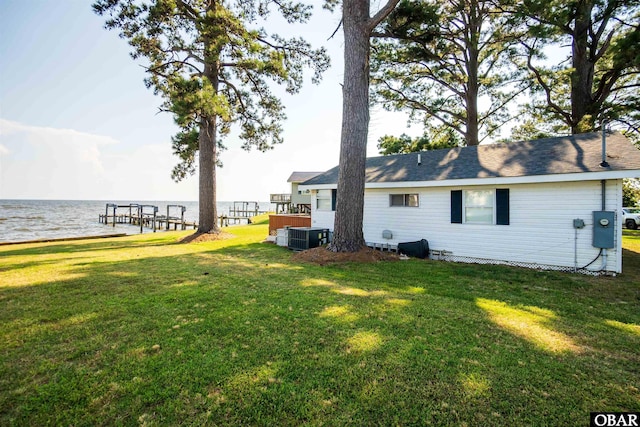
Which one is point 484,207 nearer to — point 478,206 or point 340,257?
point 478,206

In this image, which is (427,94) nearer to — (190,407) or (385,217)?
(385,217)

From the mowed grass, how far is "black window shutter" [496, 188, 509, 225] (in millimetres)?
2985

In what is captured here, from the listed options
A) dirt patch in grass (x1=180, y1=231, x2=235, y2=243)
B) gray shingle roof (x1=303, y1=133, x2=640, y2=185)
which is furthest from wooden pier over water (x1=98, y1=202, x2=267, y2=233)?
gray shingle roof (x1=303, y1=133, x2=640, y2=185)

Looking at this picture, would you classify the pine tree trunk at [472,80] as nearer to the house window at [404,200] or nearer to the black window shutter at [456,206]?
the house window at [404,200]

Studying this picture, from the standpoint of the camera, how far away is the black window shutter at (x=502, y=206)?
332 inches

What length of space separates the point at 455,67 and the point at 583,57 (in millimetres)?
5835

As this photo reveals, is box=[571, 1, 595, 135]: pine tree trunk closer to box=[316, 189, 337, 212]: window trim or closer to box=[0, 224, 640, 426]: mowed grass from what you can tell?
box=[316, 189, 337, 212]: window trim

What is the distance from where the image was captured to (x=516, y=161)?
8.95 meters

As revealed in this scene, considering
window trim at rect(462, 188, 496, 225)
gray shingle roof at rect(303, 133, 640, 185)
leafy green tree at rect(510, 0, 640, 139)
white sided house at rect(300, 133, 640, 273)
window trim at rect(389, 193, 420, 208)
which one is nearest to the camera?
white sided house at rect(300, 133, 640, 273)

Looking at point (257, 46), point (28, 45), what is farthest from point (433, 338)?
point (28, 45)

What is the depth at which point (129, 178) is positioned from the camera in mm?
44250

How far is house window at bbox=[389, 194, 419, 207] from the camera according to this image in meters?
10.2

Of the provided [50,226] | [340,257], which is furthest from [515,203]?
[50,226]

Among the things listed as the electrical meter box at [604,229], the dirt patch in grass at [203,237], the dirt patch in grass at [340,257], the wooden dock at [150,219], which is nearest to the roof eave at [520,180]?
the electrical meter box at [604,229]
